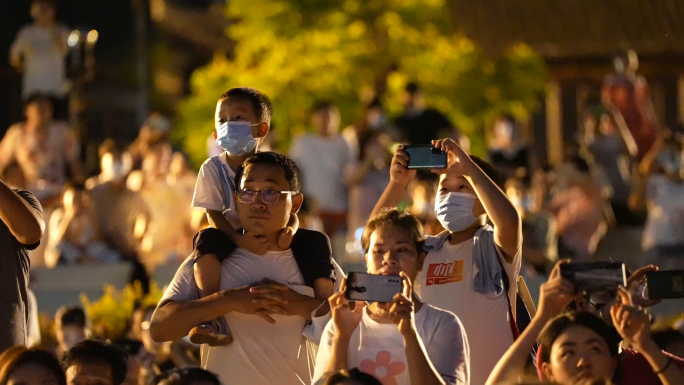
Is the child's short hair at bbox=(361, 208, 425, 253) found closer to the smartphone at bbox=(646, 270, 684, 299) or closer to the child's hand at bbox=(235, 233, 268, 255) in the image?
the child's hand at bbox=(235, 233, 268, 255)

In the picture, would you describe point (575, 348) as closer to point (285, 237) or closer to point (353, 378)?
point (353, 378)

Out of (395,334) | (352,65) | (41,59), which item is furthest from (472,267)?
(352,65)

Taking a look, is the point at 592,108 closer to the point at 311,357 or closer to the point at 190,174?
the point at 190,174

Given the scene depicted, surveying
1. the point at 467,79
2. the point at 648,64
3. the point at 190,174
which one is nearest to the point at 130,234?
the point at 190,174

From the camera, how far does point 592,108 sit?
18.7 meters

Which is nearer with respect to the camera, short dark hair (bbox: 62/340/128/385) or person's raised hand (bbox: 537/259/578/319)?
person's raised hand (bbox: 537/259/578/319)

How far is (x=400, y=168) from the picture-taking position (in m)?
6.77

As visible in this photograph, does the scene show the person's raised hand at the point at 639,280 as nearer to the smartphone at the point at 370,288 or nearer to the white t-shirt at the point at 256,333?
the smartphone at the point at 370,288

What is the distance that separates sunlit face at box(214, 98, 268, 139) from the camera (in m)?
6.91

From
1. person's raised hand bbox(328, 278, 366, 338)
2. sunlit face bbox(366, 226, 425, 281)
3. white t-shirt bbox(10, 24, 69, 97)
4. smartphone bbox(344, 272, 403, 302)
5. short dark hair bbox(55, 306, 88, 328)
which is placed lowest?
short dark hair bbox(55, 306, 88, 328)

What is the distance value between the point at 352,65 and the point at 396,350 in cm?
1784

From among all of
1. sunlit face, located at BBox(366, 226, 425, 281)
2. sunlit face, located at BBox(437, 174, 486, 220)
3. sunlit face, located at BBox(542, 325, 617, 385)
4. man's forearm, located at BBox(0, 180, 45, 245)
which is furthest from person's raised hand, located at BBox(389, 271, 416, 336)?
man's forearm, located at BBox(0, 180, 45, 245)

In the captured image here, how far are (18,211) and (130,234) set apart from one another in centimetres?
775

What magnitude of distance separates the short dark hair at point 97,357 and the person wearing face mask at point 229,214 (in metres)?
0.52
